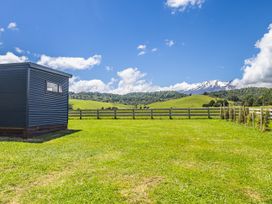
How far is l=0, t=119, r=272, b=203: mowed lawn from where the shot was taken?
398cm

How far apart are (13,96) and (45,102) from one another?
5.26 feet

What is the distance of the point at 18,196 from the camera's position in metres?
4.00

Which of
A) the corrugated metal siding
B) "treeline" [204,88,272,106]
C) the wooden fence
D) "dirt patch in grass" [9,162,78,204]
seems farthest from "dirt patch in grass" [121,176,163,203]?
the wooden fence

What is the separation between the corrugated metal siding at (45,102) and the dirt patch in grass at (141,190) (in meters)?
8.21

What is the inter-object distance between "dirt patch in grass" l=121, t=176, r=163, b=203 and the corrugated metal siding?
8211 millimetres

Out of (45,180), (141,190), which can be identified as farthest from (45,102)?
(141,190)

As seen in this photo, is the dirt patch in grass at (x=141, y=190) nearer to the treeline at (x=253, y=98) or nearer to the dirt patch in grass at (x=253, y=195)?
the dirt patch in grass at (x=253, y=195)

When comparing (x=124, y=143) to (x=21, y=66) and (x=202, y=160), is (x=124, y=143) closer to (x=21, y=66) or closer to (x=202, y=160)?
(x=202, y=160)

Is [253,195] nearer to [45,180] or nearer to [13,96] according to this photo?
[45,180]

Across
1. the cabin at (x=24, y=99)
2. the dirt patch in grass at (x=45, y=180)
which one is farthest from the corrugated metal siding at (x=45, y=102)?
the dirt patch in grass at (x=45, y=180)

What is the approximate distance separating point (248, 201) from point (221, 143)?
558 cm

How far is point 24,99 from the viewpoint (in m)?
11.0

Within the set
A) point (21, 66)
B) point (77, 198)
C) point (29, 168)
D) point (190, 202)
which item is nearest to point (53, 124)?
point (21, 66)

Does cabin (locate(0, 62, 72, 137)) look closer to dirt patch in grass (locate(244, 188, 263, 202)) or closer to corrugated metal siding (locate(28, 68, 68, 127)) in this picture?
corrugated metal siding (locate(28, 68, 68, 127))
